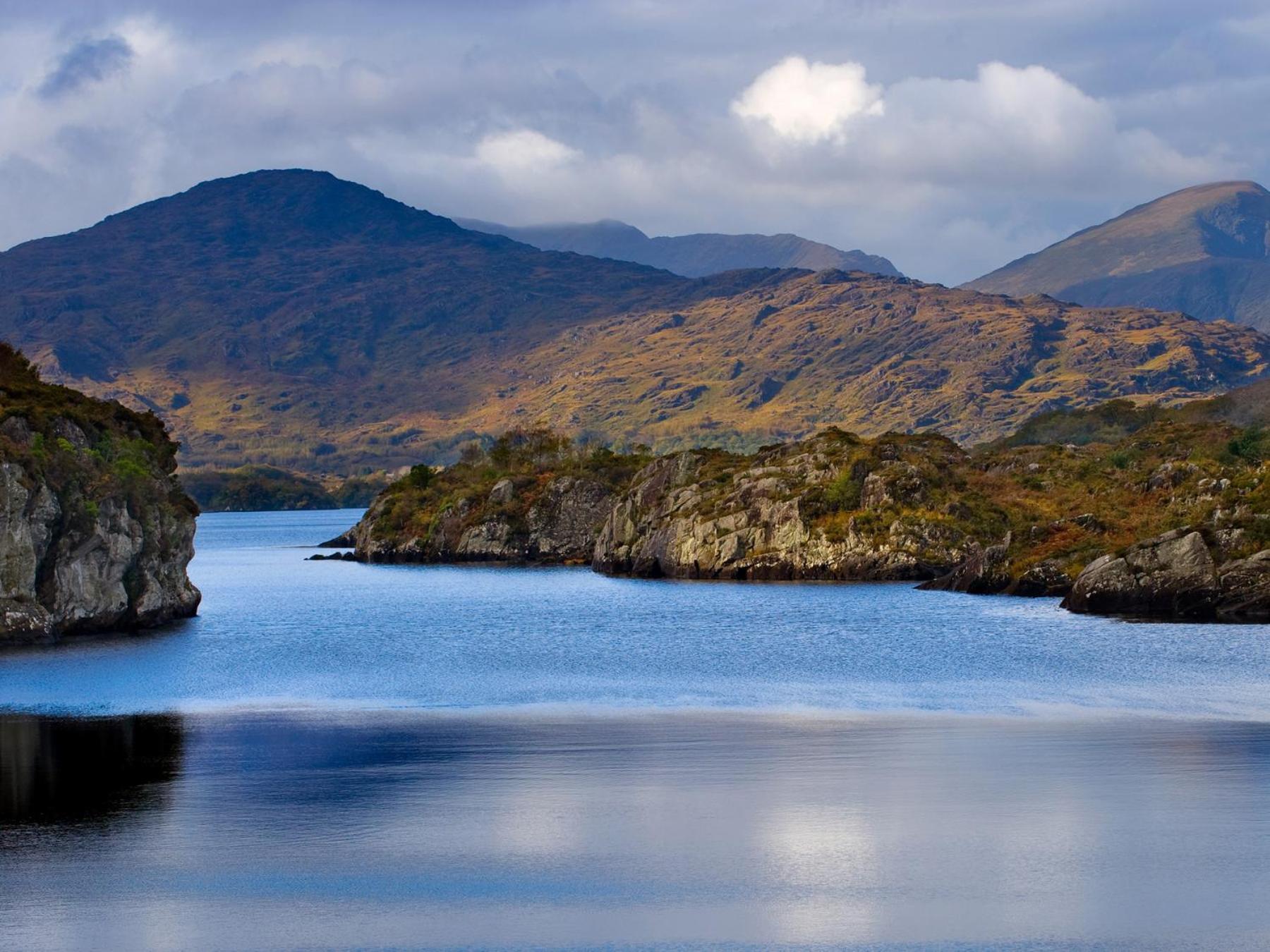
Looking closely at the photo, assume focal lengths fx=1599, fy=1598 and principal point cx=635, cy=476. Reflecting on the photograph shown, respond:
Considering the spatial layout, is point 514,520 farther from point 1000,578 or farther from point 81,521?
point 81,521

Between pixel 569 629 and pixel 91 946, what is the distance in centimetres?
6363

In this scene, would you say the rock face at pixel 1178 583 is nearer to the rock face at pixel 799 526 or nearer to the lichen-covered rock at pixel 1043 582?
the lichen-covered rock at pixel 1043 582

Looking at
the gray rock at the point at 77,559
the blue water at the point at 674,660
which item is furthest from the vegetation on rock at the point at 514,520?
the gray rock at the point at 77,559

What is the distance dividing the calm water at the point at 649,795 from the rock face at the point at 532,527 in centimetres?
10446

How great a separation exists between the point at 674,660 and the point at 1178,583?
29.1 meters

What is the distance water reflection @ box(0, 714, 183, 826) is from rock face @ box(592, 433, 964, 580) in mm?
82991

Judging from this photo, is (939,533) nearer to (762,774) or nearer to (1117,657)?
(1117,657)

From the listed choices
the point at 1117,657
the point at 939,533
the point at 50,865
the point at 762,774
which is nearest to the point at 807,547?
the point at 939,533

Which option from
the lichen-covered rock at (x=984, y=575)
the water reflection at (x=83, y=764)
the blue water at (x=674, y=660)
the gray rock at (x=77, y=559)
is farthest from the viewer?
the lichen-covered rock at (x=984, y=575)

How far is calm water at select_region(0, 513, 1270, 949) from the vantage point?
89.0ft

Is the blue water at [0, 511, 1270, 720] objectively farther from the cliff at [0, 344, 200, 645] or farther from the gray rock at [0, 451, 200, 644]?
the cliff at [0, 344, 200, 645]

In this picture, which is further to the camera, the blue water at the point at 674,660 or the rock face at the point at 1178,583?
the rock face at the point at 1178,583

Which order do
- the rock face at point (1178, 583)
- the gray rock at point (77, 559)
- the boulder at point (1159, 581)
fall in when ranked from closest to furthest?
the gray rock at point (77, 559) → the rock face at point (1178, 583) → the boulder at point (1159, 581)

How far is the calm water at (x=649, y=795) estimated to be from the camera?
27141 millimetres
